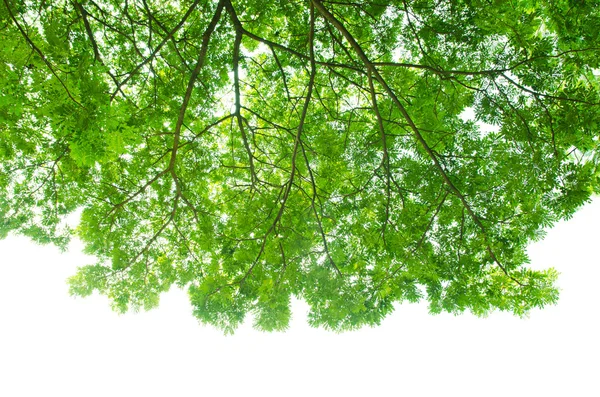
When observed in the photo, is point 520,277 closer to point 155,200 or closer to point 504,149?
point 504,149

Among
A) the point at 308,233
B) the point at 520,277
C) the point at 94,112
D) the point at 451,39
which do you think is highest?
the point at 451,39

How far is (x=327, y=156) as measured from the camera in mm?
3941

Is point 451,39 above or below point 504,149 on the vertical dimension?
above

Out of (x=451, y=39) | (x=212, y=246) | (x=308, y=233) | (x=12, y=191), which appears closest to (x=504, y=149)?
(x=451, y=39)

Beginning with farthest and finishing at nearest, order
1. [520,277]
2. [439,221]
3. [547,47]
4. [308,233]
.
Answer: [308,233]
[439,221]
[520,277]
[547,47]

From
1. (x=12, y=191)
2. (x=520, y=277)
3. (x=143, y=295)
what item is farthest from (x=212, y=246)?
(x=520, y=277)

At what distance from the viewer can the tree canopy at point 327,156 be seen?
2650 mm

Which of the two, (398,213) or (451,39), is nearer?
(451,39)

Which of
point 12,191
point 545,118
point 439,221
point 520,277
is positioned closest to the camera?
point 545,118

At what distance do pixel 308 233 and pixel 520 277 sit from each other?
2.06 meters

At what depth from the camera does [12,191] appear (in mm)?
4371

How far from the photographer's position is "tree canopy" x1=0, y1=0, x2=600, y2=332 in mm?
2650

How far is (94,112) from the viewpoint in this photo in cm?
185

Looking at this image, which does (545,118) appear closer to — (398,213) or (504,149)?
(504,149)
